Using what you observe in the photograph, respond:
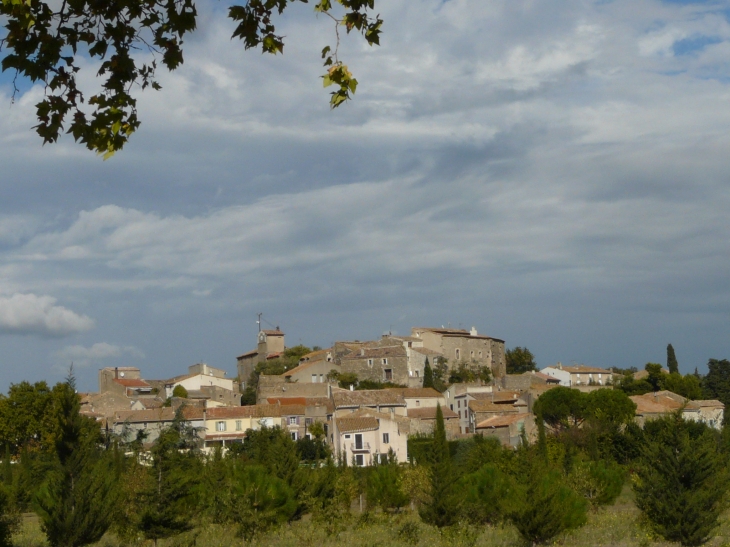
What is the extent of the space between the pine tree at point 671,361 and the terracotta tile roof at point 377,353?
102ft

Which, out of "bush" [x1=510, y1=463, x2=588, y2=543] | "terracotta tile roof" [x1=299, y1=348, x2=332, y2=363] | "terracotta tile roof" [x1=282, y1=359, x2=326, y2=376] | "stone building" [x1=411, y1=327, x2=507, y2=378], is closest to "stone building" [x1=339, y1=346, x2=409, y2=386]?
"terracotta tile roof" [x1=299, y1=348, x2=332, y2=363]

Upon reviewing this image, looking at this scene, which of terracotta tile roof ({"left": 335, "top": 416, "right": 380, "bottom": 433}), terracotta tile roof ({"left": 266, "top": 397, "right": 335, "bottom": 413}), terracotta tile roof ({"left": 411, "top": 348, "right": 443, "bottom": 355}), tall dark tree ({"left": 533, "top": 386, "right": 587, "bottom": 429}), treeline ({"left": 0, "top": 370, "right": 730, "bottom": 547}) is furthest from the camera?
terracotta tile roof ({"left": 411, "top": 348, "right": 443, "bottom": 355})

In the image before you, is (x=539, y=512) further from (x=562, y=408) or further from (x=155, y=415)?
(x=155, y=415)

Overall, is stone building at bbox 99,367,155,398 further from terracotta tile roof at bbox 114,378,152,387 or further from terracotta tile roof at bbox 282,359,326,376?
terracotta tile roof at bbox 282,359,326,376

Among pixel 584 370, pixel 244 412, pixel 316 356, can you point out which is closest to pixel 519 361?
pixel 584 370

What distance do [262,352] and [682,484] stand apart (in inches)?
3095

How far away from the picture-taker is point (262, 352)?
3826 inches

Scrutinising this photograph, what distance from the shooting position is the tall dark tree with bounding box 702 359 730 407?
8916 centimetres

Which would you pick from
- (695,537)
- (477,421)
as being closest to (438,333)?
(477,421)

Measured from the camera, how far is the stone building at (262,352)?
3799 inches

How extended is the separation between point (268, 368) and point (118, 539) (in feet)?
209

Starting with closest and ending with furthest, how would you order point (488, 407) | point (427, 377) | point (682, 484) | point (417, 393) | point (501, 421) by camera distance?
point (682, 484), point (501, 421), point (488, 407), point (417, 393), point (427, 377)

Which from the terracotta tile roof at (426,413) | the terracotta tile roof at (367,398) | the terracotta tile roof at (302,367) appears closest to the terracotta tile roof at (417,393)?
the terracotta tile roof at (426,413)

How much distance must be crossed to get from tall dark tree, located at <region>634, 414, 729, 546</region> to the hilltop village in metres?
21.4
